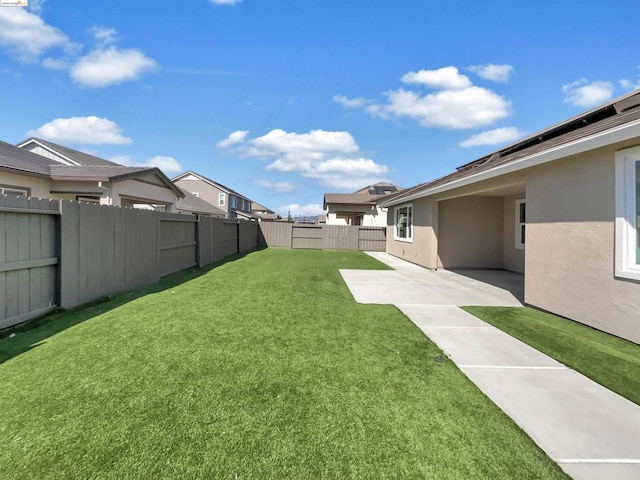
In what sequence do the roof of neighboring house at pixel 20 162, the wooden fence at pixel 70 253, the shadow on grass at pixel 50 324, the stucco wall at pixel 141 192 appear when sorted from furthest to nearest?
the stucco wall at pixel 141 192
the roof of neighboring house at pixel 20 162
the wooden fence at pixel 70 253
the shadow on grass at pixel 50 324

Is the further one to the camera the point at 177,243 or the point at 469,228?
the point at 469,228

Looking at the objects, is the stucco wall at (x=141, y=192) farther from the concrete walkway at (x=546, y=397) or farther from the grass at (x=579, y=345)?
the grass at (x=579, y=345)

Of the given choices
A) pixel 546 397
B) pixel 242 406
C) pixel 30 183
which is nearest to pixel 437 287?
pixel 546 397

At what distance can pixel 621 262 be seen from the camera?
4.32m

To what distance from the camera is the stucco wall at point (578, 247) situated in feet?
14.5

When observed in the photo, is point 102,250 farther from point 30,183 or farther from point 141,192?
point 141,192

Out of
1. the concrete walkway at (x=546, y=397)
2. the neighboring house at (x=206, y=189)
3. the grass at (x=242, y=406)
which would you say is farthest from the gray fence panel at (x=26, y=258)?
the neighboring house at (x=206, y=189)

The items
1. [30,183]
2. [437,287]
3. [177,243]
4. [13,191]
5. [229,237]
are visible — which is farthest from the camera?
[229,237]

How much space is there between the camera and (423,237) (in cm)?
1239

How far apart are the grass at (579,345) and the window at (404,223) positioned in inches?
348

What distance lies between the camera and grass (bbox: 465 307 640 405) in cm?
322

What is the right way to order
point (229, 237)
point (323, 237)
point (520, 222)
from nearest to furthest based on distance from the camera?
point (520, 222), point (229, 237), point (323, 237)

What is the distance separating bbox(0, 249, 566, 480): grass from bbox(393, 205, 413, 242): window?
10.4 m

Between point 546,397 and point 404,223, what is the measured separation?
13136 millimetres
